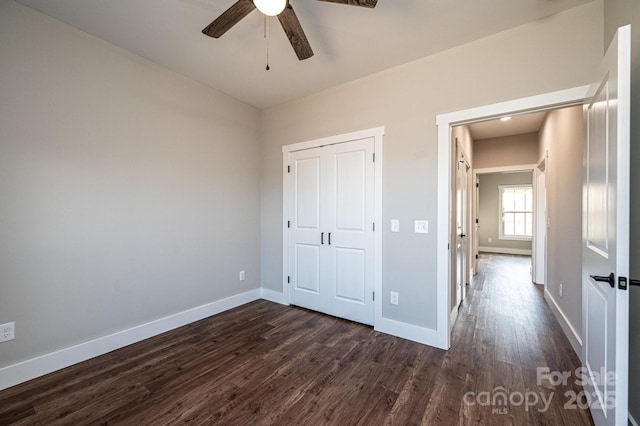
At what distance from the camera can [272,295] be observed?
3.75m

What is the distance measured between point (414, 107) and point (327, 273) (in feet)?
6.94

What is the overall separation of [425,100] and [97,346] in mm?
3789

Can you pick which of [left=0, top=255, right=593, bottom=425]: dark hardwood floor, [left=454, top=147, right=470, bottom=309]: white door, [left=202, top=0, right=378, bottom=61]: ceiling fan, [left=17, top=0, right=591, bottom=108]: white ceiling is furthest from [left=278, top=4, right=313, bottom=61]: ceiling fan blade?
[left=0, top=255, right=593, bottom=425]: dark hardwood floor

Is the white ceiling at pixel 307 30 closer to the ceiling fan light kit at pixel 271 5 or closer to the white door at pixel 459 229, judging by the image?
the ceiling fan light kit at pixel 271 5

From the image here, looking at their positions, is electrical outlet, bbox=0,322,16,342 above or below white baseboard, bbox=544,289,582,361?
above

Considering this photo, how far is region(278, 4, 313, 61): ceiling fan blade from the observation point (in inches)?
62.6

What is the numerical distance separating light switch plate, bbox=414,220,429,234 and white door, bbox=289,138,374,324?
49 cm

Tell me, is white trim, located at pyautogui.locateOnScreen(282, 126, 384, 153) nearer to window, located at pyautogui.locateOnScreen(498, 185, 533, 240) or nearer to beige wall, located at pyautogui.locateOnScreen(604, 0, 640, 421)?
beige wall, located at pyautogui.locateOnScreen(604, 0, 640, 421)

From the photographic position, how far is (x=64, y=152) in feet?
6.97

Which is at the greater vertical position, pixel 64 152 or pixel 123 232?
pixel 64 152

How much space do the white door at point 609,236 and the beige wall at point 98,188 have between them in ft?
11.1

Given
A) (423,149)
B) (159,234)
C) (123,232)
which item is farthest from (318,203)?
(123,232)

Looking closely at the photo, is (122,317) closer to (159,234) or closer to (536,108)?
(159,234)

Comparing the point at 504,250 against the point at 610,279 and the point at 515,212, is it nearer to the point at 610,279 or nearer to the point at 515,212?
the point at 515,212
